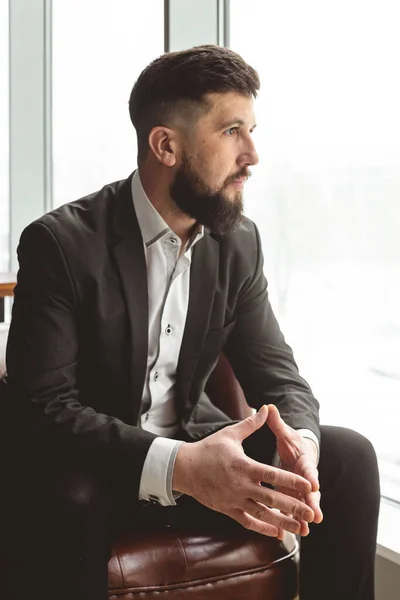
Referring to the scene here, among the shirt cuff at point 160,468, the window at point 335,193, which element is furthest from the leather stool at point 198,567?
the window at point 335,193

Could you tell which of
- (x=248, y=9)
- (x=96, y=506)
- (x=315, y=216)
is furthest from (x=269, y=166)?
(x=96, y=506)

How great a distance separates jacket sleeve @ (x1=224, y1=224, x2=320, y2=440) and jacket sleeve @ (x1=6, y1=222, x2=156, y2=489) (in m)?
0.44

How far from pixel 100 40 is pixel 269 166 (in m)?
1.70

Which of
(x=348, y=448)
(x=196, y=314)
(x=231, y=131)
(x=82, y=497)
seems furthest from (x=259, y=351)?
(x=82, y=497)

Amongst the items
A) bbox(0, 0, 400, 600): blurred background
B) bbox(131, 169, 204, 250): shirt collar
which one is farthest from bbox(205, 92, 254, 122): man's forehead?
bbox(0, 0, 400, 600): blurred background

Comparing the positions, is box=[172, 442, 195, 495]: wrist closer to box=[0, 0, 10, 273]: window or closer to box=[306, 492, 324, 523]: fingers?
box=[306, 492, 324, 523]: fingers

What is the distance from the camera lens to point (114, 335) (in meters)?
1.75

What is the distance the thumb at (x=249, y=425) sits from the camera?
1552 mm

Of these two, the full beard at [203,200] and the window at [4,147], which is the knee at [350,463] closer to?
the full beard at [203,200]

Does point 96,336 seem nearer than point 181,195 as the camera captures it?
Yes

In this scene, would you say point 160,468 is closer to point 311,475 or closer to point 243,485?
point 243,485

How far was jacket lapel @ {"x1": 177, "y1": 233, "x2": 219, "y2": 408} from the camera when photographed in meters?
1.87

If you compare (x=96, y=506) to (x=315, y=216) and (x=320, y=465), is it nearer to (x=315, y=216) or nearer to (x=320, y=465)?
(x=320, y=465)

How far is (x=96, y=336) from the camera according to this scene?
1741 mm
